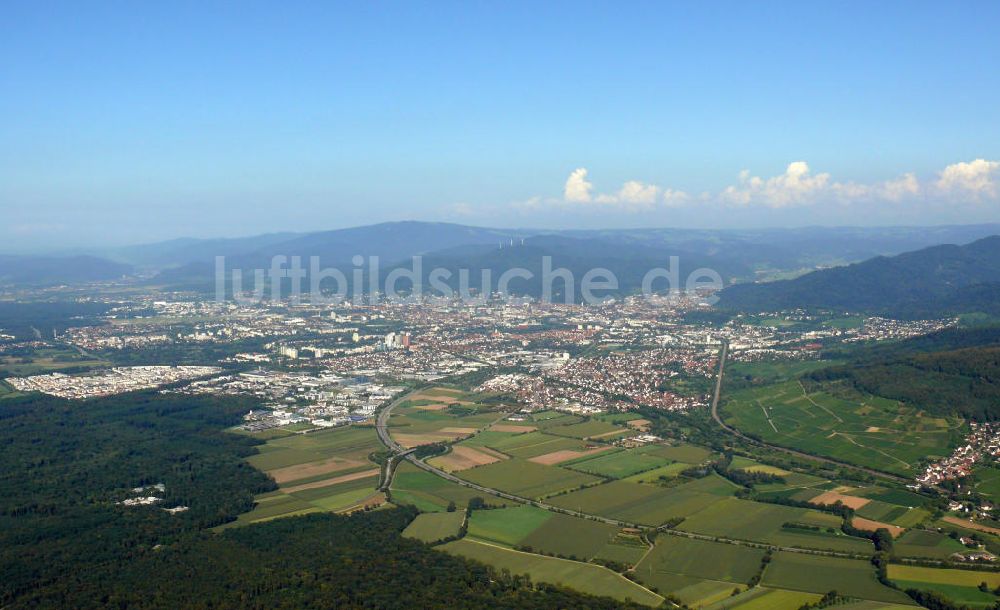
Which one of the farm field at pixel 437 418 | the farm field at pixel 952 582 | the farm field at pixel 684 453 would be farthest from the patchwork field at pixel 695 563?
the farm field at pixel 437 418

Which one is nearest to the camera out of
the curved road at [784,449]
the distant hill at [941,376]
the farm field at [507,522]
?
the farm field at [507,522]

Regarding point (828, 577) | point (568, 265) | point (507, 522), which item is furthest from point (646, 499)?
point (568, 265)

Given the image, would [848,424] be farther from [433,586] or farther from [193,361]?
[193,361]

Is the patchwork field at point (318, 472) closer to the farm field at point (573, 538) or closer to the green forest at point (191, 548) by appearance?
the green forest at point (191, 548)

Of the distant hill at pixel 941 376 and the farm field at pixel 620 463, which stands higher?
the distant hill at pixel 941 376

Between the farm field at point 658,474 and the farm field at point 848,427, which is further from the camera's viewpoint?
the farm field at point 848,427

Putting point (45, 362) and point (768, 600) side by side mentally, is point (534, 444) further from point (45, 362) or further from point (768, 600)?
point (45, 362)

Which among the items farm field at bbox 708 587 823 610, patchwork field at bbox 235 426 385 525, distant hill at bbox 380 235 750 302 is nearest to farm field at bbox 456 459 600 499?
patchwork field at bbox 235 426 385 525
